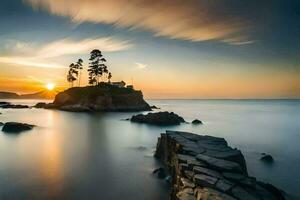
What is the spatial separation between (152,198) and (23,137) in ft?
92.2

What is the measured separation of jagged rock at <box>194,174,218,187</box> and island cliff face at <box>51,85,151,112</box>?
291ft

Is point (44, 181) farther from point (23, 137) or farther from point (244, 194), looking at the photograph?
point (23, 137)

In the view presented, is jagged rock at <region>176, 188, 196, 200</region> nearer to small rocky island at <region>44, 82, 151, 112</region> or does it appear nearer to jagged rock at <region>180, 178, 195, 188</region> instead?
jagged rock at <region>180, 178, 195, 188</region>

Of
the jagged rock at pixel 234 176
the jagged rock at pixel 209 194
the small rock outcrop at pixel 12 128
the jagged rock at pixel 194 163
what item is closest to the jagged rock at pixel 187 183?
the jagged rock at pixel 209 194

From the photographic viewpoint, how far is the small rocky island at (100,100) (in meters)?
101

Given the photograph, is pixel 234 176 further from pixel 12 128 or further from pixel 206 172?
pixel 12 128

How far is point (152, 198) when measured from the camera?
14305 millimetres

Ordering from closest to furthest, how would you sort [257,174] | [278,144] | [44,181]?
[44,181] → [257,174] → [278,144]

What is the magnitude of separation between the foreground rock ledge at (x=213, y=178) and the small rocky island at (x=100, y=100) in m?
84.5

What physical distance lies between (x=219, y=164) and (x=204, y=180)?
2.75 m

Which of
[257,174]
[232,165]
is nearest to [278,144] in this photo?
[257,174]

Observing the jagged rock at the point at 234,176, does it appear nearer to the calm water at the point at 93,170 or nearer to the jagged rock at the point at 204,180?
the jagged rock at the point at 204,180

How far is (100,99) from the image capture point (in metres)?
102

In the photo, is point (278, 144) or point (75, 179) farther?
point (278, 144)
